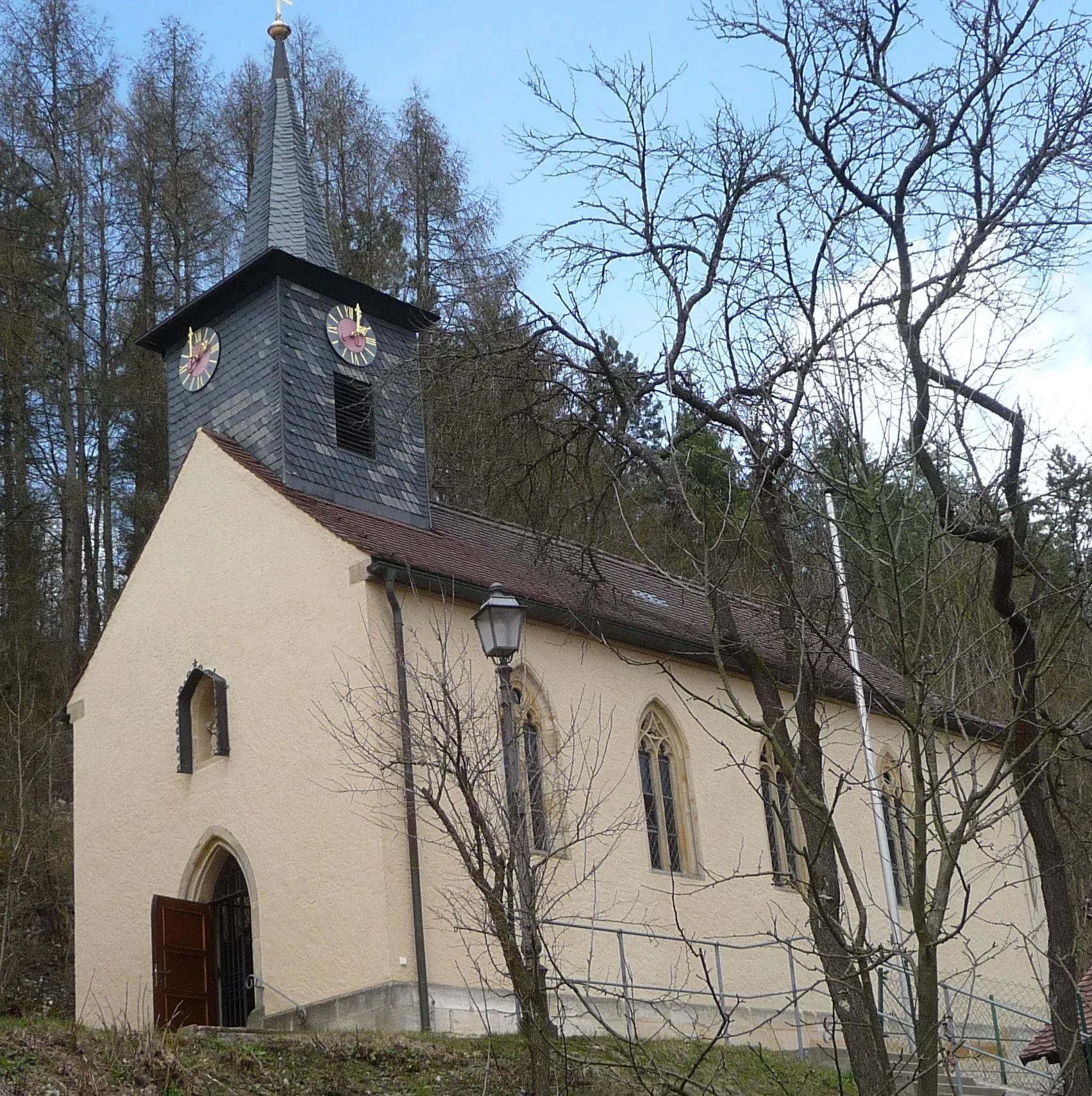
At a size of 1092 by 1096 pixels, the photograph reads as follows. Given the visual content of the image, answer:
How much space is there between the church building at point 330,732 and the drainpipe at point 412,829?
0.12ft

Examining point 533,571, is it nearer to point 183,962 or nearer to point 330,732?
point 330,732

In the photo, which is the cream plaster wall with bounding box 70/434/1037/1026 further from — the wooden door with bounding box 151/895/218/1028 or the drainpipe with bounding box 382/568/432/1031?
the wooden door with bounding box 151/895/218/1028

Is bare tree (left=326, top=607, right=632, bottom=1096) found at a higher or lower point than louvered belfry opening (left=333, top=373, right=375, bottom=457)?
lower

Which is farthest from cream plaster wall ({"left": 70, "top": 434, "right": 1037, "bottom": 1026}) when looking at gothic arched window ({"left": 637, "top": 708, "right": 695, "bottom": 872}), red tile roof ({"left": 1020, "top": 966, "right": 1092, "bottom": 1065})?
red tile roof ({"left": 1020, "top": 966, "right": 1092, "bottom": 1065})

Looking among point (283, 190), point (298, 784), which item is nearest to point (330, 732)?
point (298, 784)

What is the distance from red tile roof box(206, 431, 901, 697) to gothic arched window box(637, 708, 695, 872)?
1116mm

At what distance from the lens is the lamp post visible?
983 centimetres

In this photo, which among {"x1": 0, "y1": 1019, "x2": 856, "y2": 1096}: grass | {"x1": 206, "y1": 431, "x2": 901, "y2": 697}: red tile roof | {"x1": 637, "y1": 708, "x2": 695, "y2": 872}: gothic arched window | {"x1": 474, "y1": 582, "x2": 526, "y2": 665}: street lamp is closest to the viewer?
{"x1": 0, "y1": 1019, "x2": 856, "y2": 1096}: grass

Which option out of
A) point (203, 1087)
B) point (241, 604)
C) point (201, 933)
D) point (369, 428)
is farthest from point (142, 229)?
point (203, 1087)

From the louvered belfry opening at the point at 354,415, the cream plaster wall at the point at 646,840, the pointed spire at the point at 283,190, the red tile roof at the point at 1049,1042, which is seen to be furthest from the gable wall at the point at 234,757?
the red tile roof at the point at 1049,1042

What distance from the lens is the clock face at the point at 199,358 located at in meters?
20.8

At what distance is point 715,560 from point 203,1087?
514cm

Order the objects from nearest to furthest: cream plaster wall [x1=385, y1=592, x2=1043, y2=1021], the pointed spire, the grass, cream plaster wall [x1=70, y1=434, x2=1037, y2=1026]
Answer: the grass
cream plaster wall [x1=70, y1=434, x2=1037, y2=1026]
cream plaster wall [x1=385, y1=592, x2=1043, y2=1021]
the pointed spire

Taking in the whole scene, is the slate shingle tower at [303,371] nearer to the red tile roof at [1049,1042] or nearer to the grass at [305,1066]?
the grass at [305,1066]
